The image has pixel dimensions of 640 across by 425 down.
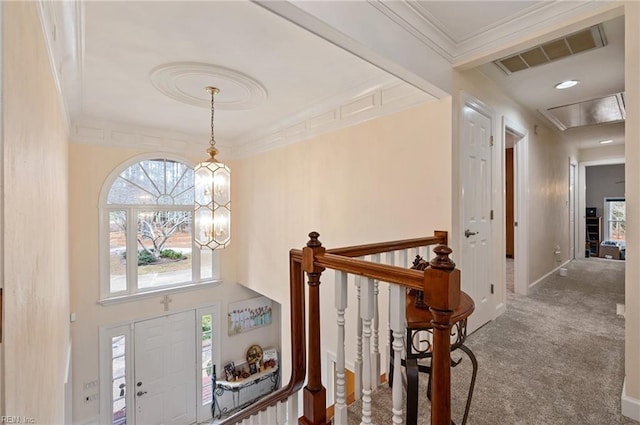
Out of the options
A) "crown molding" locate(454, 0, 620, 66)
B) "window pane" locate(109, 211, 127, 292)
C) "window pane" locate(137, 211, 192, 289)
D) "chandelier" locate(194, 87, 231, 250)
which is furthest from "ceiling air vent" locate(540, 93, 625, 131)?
"window pane" locate(109, 211, 127, 292)

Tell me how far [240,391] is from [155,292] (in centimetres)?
253

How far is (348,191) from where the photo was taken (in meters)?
3.31

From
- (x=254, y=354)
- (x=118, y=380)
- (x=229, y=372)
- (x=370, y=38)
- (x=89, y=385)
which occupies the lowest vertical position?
(x=229, y=372)

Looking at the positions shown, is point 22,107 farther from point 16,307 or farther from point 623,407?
point 623,407

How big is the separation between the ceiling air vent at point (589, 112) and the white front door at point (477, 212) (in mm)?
1522

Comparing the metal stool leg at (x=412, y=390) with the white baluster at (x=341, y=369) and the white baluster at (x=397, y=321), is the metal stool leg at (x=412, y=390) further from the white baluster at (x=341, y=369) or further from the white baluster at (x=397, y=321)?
the white baluster at (x=341, y=369)

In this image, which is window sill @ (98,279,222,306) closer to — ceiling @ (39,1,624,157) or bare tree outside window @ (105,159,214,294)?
bare tree outside window @ (105,159,214,294)

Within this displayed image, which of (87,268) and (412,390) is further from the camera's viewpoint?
(87,268)

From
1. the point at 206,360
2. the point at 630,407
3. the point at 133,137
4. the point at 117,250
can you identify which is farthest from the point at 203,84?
the point at 206,360

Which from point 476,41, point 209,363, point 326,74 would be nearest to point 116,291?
point 209,363

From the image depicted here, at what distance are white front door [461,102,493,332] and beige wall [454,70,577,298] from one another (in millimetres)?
190

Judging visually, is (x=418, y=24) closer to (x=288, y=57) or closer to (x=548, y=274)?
(x=288, y=57)

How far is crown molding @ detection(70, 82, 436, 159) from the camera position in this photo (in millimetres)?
2828

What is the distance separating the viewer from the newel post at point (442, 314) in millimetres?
951
